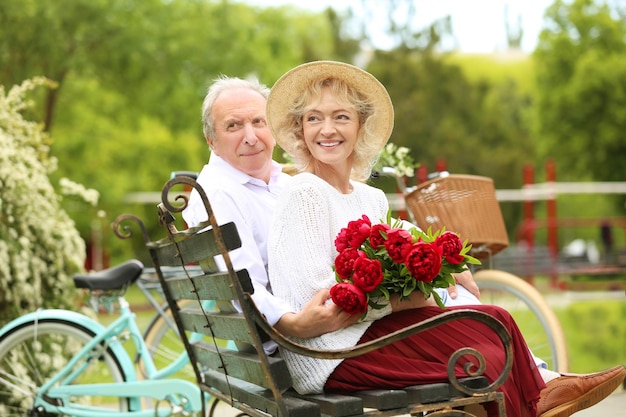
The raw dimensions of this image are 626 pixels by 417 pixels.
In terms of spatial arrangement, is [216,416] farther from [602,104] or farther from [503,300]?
[602,104]

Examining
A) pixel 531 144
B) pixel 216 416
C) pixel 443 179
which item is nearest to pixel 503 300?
pixel 443 179

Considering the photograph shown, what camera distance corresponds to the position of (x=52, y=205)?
20.6ft

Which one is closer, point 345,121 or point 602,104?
point 345,121

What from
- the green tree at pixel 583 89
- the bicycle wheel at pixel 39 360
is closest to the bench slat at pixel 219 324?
the bicycle wheel at pixel 39 360

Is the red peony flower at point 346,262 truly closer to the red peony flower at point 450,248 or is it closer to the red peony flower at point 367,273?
the red peony flower at point 367,273

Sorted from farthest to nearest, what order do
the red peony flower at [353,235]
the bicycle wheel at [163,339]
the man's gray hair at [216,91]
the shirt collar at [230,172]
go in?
the bicycle wheel at [163,339]
the man's gray hair at [216,91]
the shirt collar at [230,172]
the red peony flower at [353,235]

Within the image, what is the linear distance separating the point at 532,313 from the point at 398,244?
266 centimetres

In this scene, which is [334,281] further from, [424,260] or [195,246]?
[195,246]

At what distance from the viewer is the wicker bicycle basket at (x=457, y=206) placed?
5.08 metres

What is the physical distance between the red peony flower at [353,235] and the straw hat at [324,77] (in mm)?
565

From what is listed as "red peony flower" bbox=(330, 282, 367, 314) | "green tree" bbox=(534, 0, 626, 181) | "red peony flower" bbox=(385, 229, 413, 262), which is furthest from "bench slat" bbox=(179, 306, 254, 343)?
"green tree" bbox=(534, 0, 626, 181)

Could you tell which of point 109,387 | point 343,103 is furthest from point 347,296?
point 109,387

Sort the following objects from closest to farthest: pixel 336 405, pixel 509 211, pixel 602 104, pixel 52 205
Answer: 1. pixel 336 405
2. pixel 52 205
3. pixel 602 104
4. pixel 509 211

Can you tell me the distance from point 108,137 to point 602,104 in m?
16.4
